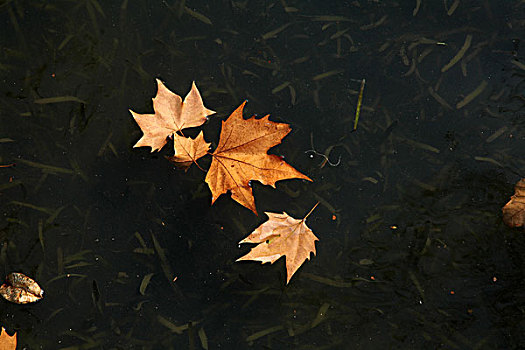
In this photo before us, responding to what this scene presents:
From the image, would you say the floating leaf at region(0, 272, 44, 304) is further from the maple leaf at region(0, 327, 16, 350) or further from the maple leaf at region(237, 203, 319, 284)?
the maple leaf at region(237, 203, 319, 284)

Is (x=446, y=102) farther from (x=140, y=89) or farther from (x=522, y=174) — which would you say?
(x=140, y=89)

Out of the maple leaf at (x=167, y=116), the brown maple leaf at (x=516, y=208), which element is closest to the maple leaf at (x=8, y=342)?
the maple leaf at (x=167, y=116)

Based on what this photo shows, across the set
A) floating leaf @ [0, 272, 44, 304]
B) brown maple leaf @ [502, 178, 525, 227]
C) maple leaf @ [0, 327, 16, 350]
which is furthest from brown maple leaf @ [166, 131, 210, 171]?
brown maple leaf @ [502, 178, 525, 227]

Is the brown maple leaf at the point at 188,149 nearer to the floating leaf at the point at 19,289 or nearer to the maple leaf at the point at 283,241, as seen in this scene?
the maple leaf at the point at 283,241

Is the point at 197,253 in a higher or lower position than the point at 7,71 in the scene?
lower

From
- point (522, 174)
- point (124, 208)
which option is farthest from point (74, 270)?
point (522, 174)

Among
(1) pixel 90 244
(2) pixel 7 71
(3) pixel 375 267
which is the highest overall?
(2) pixel 7 71
